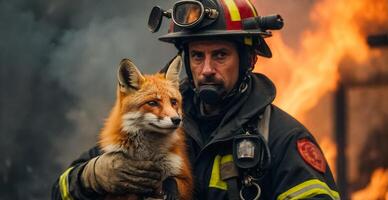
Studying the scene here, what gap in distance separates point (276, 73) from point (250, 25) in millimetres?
5899

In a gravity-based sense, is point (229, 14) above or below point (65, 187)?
above

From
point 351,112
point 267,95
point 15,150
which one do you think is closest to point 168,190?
point 267,95

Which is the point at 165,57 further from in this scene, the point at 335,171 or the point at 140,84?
the point at 140,84

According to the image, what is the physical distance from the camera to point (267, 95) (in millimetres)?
4715

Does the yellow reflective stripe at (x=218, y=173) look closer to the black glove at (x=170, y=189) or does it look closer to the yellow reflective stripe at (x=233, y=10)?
the black glove at (x=170, y=189)

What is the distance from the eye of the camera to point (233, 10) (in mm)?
4984

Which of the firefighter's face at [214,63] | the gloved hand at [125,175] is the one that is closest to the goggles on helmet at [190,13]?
the firefighter's face at [214,63]

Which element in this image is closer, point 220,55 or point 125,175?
point 125,175

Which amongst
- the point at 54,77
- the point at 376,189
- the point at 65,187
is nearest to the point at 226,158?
the point at 65,187

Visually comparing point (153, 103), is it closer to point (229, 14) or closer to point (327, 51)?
point (229, 14)

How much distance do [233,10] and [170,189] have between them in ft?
4.07

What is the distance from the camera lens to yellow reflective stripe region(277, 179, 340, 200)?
171 inches

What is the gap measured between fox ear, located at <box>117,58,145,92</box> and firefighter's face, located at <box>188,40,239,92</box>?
54 centimetres

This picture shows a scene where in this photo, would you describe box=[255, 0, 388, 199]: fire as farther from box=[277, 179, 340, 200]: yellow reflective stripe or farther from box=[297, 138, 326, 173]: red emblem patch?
box=[277, 179, 340, 200]: yellow reflective stripe
